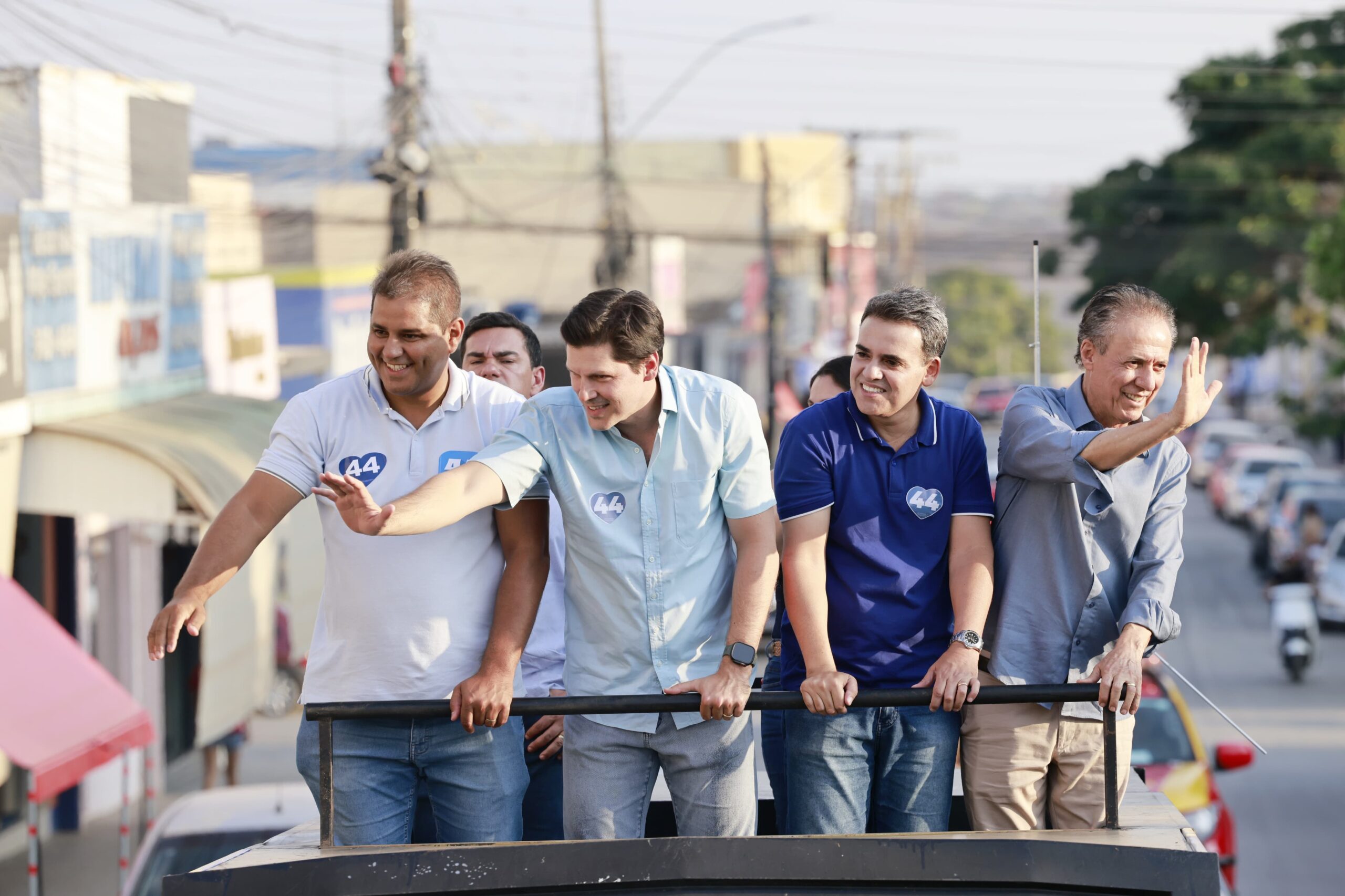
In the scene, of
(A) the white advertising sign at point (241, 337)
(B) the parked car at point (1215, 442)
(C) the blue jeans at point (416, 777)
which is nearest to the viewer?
(C) the blue jeans at point (416, 777)

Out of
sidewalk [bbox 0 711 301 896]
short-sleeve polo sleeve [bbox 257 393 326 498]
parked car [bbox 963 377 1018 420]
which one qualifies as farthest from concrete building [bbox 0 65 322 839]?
parked car [bbox 963 377 1018 420]

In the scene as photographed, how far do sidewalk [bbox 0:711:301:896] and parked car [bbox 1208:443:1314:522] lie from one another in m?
25.8

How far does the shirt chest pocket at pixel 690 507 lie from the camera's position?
3799 mm

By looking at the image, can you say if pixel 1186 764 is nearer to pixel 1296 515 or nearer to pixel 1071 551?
pixel 1071 551

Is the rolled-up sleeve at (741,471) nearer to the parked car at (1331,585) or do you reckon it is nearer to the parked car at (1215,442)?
the parked car at (1331,585)

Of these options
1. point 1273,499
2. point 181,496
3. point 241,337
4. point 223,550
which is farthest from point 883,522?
point 1273,499

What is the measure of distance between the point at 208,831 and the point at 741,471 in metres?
4.32

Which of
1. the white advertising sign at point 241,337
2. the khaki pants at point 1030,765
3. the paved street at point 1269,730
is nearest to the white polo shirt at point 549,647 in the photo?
the khaki pants at point 1030,765

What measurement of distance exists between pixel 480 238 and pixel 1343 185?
22.0 meters

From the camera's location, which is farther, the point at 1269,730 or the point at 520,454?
the point at 1269,730

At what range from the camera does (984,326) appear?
400ft

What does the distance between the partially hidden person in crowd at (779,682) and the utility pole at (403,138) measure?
11948 millimetres

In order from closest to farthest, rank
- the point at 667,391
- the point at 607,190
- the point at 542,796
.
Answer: the point at 667,391 < the point at 542,796 < the point at 607,190

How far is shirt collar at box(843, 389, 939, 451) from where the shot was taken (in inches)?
159
